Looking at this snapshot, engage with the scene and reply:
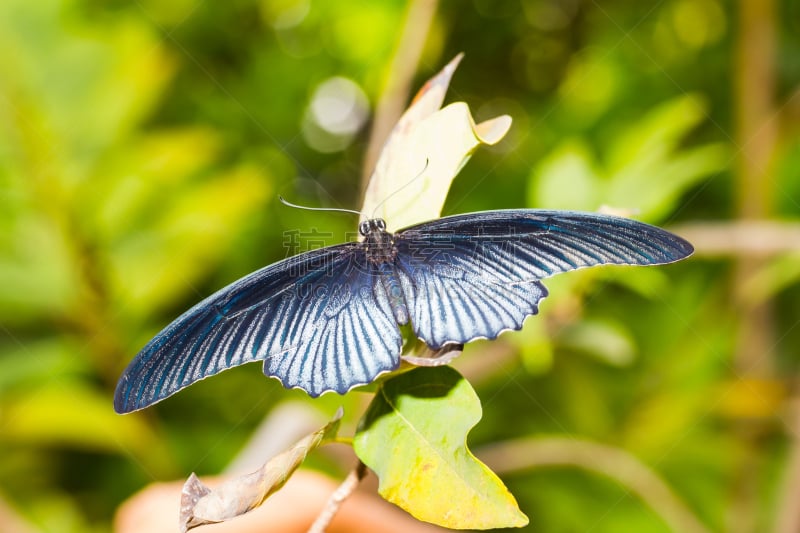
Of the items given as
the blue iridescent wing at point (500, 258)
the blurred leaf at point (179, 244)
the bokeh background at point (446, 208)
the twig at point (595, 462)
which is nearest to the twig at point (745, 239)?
the bokeh background at point (446, 208)

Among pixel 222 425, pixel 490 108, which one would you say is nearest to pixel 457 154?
pixel 222 425

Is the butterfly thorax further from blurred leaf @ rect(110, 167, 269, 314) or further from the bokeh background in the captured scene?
blurred leaf @ rect(110, 167, 269, 314)

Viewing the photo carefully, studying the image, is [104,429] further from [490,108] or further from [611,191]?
[490,108]

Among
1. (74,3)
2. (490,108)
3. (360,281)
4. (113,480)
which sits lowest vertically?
(113,480)

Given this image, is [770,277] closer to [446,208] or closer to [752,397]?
[752,397]

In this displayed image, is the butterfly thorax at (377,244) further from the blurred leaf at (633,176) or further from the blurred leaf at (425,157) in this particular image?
the blurred leaf at (633,176)

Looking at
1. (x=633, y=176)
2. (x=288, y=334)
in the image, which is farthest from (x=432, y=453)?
(x=633, y=176)

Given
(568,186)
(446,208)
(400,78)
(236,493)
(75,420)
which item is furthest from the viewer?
(446,208)
